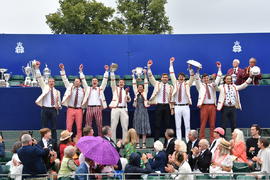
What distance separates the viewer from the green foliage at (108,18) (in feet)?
135

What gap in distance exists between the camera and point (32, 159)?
11312 mm

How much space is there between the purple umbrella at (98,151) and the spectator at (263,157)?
100 inches

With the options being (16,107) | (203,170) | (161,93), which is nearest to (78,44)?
(16,107)

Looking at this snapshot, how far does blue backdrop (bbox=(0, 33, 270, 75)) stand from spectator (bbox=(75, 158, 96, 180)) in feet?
30.6

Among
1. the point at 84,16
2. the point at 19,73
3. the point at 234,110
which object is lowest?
the point at 234,110

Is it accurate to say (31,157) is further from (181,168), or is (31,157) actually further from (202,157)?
(202,157)

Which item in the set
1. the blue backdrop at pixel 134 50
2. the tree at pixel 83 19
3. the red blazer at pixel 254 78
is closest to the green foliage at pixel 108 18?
the tree at pixel 83 19

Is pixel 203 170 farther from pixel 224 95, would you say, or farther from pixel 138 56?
pixel 138 56

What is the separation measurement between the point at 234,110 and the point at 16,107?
216 inches

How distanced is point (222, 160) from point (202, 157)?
41 centimetres

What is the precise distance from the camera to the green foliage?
41.0 m

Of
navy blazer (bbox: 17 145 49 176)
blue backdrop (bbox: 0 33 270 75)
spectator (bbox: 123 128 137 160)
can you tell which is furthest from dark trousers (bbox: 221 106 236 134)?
navy blazer (bbox: 17 145 49 176)

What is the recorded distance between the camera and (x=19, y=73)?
21.0 meters

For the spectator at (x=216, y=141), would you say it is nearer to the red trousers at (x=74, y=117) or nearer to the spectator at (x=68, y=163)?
the spectator at (x=68, y=163)
